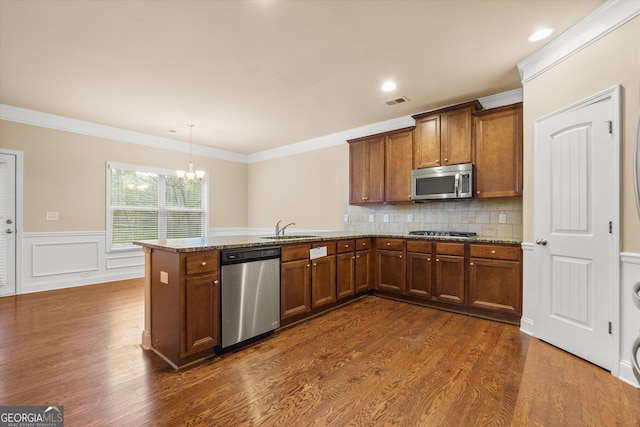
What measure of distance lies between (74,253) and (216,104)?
3352 mm

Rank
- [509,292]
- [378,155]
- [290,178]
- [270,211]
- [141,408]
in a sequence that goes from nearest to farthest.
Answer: [141,408] → [509,292] → [378,155] → [290,178] → [270,211]

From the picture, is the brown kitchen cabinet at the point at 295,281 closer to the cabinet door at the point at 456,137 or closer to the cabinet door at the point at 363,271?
the cabinet door at the point at 363,271

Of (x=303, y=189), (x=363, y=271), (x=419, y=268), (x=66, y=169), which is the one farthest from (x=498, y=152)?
(x=66, y=169)

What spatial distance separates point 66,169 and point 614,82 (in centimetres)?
662

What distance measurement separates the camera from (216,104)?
13.1 ft

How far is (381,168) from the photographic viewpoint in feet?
14.5

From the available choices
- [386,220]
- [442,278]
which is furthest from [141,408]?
[386,220]

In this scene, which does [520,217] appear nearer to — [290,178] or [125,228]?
[290,178]

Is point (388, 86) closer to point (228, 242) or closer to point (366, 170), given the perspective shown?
point (366, 170)

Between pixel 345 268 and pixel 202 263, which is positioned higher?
pixel 202 263

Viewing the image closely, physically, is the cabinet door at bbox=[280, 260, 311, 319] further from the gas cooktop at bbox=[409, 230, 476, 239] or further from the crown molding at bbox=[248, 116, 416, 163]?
the crown molding at bbox=[248, 116, 416, 163]

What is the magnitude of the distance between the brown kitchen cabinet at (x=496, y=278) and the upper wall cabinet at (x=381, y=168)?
1.25 meters

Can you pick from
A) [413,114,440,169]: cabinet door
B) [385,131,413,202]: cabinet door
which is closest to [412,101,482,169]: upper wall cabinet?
[413,114,440,169]: cabinet door

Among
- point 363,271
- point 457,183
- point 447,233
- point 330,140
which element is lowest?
point 363,271
